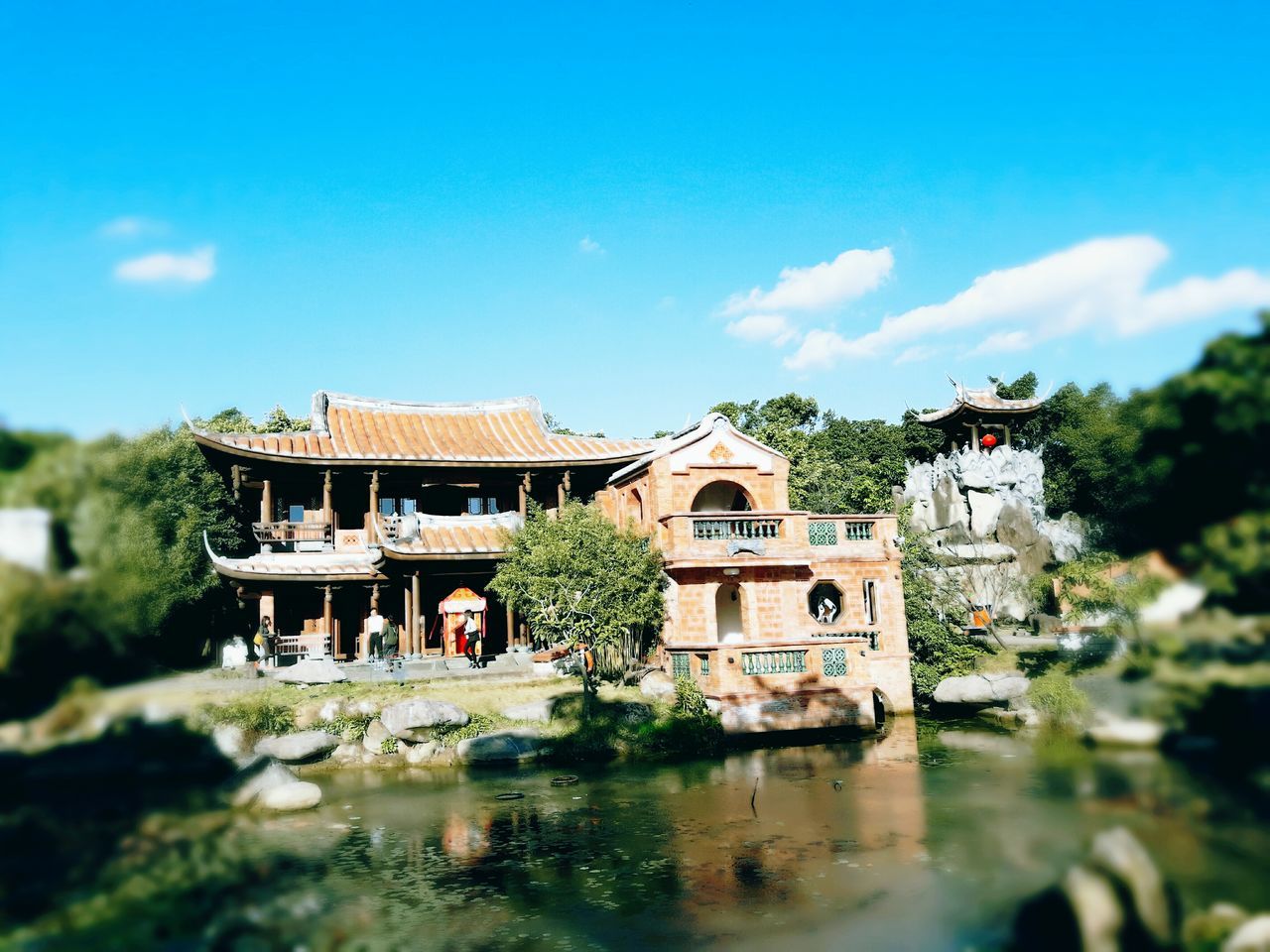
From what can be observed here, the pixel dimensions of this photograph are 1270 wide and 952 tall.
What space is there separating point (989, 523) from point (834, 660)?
19.7 meters

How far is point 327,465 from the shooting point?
23.4m

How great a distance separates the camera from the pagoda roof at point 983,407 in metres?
33.6

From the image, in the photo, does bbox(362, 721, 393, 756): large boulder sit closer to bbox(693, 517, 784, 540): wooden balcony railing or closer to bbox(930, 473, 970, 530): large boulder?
bbox(693, 517, 784, 540): wooden balcony railing

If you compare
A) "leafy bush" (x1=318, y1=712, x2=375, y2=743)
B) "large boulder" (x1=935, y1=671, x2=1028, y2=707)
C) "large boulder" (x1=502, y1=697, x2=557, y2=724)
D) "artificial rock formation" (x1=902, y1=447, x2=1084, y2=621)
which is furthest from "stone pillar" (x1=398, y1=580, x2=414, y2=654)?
"artificial rock formation" (x1=902, y1=447, x2=1084, y2=621)

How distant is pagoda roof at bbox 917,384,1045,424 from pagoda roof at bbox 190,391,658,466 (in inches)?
582

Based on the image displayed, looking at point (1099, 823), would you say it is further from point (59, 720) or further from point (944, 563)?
point (944, 563)

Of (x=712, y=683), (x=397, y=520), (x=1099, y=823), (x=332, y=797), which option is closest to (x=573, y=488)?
(x=397, y=520)

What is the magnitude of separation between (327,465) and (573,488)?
24.2 feet

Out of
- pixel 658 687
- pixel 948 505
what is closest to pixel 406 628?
pixel 658 687

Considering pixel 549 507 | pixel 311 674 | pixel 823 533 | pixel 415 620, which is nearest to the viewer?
pixel 311 674

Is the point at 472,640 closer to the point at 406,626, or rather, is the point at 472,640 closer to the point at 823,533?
the point at 406,626

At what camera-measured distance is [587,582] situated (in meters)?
18.3

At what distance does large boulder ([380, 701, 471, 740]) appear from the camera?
54.5ft

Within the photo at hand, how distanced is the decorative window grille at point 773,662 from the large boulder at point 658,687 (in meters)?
1.58
